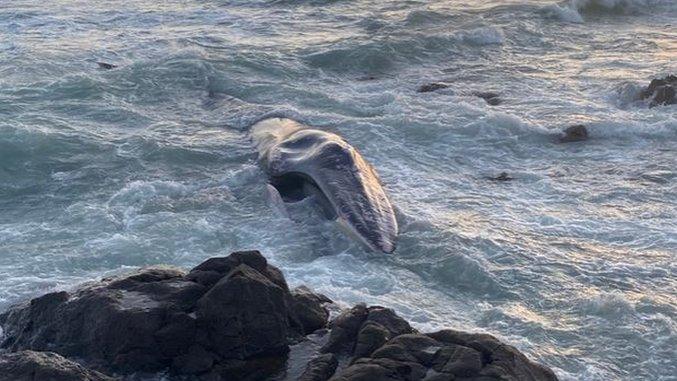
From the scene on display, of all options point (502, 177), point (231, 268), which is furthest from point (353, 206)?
point (231, 268)

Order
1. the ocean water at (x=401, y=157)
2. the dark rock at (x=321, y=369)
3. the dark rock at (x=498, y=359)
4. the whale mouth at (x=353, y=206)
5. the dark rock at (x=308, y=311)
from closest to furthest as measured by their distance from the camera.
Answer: the dark rock at (x=498, y=359), the dark rock at (x=321, y=369), the dark rock at (x=308, y=311), the ocean water at (x=401, y=157), the whale mouth at (x=353, y=206)

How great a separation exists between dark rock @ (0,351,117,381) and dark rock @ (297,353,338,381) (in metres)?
1.42

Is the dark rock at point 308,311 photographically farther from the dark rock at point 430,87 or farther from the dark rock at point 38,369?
the dark rock at point 430,87

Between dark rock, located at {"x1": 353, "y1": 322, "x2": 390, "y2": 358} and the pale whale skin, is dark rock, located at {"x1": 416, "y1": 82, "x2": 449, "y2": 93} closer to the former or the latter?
the pale whale skin

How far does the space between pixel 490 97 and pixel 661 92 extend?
2.55 metres

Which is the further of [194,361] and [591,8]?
[591,8]

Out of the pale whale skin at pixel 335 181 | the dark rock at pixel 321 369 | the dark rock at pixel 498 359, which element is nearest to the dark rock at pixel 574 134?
the pale whale skin at pixel 335 181

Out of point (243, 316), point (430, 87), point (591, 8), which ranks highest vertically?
point (243, 316)

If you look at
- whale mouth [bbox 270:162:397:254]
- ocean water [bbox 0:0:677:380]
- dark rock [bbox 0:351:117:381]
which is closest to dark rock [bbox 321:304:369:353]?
ocean water [bbox 0:0:677:380]

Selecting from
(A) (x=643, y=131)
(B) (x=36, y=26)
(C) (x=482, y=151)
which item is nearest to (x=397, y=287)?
(C) (x=482, y=151)

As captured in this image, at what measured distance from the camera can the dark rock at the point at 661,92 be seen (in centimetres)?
1667

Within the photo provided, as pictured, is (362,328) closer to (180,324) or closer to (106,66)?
(180,324)

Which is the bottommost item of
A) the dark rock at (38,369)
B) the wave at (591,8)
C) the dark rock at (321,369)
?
the wave at (591,8)

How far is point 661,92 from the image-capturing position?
55.3 feet
